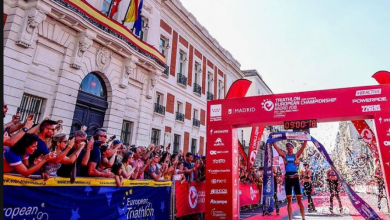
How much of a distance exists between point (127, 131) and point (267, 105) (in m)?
9.48

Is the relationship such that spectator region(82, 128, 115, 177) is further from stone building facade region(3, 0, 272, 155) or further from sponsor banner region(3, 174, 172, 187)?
stone building facade region(3, 0, 272, 155)

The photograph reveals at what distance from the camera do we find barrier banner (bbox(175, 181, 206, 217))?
7.59 meters

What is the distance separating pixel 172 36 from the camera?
67.9 feet

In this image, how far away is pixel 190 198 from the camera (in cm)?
835

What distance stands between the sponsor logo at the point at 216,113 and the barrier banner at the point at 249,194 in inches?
156

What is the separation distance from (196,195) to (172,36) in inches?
594

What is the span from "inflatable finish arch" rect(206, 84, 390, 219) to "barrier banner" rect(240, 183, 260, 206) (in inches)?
113

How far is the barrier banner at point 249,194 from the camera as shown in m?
11.6

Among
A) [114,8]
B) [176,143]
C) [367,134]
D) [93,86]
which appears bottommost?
[367,134]

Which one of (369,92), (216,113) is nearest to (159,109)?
(216,113)

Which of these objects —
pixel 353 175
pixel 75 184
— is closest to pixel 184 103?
pixel 353 175

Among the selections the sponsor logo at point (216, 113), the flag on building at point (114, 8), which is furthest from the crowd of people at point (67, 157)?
the flag on building at point (114, 8)

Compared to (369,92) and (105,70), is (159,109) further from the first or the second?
(369,92)

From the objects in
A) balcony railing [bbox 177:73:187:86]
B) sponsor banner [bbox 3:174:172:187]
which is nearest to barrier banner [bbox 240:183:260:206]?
sponsor banner [bbox 3:174:172:187]
